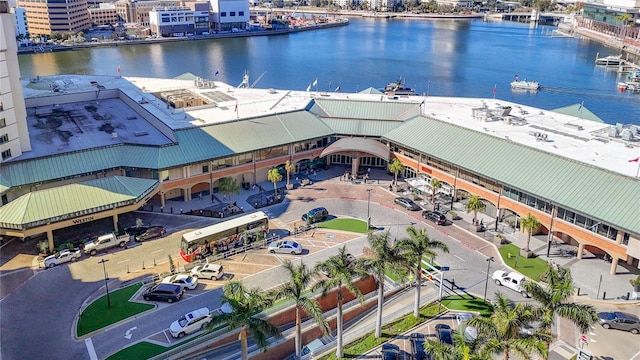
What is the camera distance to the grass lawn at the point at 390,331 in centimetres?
4109

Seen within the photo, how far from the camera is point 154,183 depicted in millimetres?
61531

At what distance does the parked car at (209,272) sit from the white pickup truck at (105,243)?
34.0 ft

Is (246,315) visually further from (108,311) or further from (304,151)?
(304,151)

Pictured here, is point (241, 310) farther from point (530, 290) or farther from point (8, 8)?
point (8, 8)

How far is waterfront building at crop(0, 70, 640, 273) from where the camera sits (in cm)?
5384

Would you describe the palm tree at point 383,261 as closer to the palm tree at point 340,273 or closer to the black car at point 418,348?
the palm tree at point 340,273

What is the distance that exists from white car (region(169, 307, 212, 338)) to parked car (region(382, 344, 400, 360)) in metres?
13.8

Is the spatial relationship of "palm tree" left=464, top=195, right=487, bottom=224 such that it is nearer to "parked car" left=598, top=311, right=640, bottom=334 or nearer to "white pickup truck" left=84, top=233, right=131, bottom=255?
"parked car" left=598, top=311, right=640, bottom=334

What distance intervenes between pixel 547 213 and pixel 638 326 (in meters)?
16.2

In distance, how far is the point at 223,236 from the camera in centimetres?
5488

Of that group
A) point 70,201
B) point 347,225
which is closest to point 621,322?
point 347,225

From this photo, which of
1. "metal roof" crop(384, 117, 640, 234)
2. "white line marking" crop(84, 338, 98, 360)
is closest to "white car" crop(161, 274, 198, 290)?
"white line marking" crop(84, 338, 98, 360)

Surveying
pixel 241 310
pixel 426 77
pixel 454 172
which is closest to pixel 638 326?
pixel 454 172

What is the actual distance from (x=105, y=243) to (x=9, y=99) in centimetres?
2154
